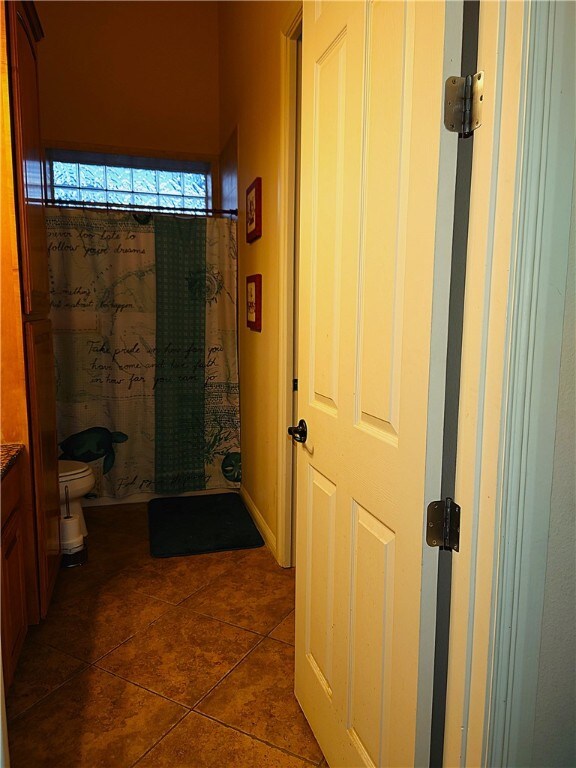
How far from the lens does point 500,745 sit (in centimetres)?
89

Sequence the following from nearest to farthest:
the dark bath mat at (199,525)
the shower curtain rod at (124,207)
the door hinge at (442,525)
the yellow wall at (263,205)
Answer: the door hinge at (442,525)
the yellow wall at (263,205)
the dark bath mat at (199,525)
the shower curtain rod at (124,207)

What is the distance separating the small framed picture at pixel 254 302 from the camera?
3.01m

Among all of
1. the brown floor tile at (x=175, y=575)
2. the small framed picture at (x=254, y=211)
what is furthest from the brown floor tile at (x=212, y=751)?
the small framed picture at (x=254, y=211)

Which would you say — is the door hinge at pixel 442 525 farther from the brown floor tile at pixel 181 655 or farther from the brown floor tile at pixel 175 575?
the brown floor tile at pixel 175 575

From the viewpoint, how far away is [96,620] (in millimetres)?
2236

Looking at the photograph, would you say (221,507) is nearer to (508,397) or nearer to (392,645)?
(392,645)

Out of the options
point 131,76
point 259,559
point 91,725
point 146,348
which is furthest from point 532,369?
point 131,76

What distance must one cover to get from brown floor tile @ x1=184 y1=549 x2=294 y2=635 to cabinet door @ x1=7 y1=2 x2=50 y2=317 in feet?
4.77

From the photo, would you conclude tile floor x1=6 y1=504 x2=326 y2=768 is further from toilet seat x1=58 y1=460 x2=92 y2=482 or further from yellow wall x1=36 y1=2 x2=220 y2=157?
yellow wall x1=36 y1=2 x2=220 y2=157

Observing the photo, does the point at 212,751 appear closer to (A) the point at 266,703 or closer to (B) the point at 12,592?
(A) the point at 266,703

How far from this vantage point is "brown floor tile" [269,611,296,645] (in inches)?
83.1

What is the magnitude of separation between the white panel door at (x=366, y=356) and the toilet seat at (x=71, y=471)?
1.63m

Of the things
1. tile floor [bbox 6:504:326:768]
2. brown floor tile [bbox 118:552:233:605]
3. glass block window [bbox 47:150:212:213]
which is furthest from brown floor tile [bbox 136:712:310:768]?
glass block window [bbox 47:150:212:213]

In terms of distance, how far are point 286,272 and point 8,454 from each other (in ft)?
4.62
